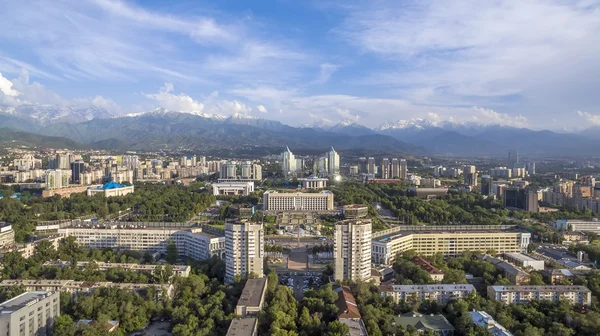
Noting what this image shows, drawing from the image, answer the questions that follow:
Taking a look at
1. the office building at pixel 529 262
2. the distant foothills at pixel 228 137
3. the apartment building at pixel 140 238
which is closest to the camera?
the office building at pixel 529 262

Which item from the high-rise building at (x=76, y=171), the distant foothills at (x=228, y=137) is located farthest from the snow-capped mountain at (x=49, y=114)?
the high-rise building at (x=76, y=171)

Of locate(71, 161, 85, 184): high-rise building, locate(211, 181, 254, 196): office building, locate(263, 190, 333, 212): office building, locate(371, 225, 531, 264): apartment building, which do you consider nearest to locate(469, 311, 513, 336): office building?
locate(371, 225, 531, 264): apartment building

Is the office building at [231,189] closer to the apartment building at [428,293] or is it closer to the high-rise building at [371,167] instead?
the high-rise building at [371,167]

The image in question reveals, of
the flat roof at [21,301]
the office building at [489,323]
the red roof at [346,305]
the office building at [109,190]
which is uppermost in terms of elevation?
the office building at [109,190]

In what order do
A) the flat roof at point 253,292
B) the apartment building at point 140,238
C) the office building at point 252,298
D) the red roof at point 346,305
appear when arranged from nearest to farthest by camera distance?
the red roof at point 346,305, the office building at point 252,298, the flat roof at point 253,292, the apartment building at point 140,238

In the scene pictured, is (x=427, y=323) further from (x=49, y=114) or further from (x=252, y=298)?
(x=49, y=114)

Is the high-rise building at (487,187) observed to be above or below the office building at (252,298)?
above

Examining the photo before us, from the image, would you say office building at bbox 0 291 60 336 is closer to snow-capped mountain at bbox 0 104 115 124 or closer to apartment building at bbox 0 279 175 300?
apartment building at bbox 0 279 175 300
